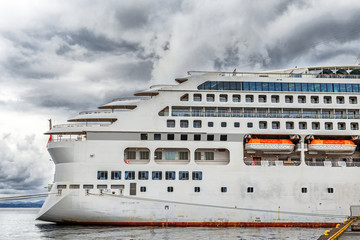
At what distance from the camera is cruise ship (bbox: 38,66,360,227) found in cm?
2827

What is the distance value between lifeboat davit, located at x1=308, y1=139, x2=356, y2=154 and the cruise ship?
0.08 m

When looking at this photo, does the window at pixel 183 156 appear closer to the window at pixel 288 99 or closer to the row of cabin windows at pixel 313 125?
the row of cabin windows at pixel 313 125

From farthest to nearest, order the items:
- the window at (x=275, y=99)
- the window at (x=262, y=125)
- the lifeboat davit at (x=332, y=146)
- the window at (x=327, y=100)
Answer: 1. the window at (x=327, y=100)
2. the window at (x=275, y=99)
3. the window at (x=262, y=125)
4. the lifeboat davit at (x=332, y=146)

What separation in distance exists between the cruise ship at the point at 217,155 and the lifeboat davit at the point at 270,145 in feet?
0.26

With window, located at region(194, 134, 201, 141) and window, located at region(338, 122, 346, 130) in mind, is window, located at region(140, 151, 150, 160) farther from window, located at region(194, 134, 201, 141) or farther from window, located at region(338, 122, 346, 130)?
window, located at region(338, 122, 346, 130)

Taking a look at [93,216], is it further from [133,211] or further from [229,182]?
[229,182]

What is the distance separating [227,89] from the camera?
31812 millimetres

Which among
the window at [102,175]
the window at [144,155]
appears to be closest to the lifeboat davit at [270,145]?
the window at [144,155]

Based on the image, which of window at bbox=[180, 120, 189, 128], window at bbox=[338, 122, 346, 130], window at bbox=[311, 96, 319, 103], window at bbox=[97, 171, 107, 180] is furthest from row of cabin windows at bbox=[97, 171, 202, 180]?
window at bbox=[338, 122, 346, 130]

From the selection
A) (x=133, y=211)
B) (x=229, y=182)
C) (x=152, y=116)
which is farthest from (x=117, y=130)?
(x=229, y=182)

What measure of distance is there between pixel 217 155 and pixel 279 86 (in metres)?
7.50

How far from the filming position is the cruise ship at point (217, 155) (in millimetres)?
28266

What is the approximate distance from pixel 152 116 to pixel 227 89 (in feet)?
20.9

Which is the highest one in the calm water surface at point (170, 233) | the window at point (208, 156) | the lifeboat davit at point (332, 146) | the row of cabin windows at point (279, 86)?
the row of cabin windows at point (279, 86)
